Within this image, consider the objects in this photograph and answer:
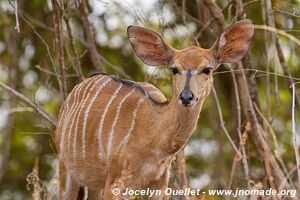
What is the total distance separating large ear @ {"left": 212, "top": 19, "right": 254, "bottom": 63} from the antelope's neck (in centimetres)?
45

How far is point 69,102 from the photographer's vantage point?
275 inches

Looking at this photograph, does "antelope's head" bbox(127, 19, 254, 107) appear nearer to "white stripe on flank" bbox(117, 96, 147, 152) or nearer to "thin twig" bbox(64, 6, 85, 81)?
"white stripe on flank" bbox(117, 96, 147, 152)

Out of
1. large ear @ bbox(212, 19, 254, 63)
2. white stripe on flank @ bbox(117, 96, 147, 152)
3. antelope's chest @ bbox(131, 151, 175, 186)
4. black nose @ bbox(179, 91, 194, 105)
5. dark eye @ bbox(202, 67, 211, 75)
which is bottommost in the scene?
antelope's chest @ bbox(131, 151, 175, 186)

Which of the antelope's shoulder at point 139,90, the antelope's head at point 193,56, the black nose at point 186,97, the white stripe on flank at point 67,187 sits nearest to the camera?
the black nose at point 186,97

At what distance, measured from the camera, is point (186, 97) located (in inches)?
220

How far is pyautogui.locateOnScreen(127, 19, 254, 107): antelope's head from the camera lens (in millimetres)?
5734

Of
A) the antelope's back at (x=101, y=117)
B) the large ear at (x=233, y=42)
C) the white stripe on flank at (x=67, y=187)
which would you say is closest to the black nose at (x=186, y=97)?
the large ear at (x=233, y=42)

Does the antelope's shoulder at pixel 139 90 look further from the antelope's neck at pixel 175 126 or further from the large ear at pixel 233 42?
the large ear at pixel 233 42

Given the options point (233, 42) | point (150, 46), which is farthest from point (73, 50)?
point (233, 42)

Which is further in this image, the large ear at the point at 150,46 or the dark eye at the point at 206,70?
the large ear at the point at 150,46

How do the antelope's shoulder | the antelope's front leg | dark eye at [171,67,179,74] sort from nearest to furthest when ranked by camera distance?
dark eye at [171,67,179,74] → the antelope's front leg → the antelope's shoulder

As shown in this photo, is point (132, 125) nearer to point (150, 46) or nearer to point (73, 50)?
point (150, 46)

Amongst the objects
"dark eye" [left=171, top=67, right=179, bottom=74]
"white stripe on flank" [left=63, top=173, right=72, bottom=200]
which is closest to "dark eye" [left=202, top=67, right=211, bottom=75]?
"dark eye" [left=171, top=67, right=179, bottom=74]

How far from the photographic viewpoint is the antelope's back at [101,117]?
6.32 m
